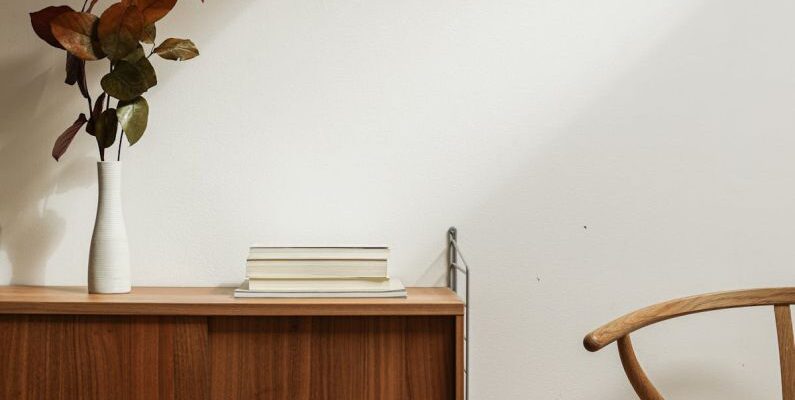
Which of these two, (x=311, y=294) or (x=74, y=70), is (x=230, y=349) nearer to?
(x=311, y=294)

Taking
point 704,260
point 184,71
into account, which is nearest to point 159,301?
point 184,71

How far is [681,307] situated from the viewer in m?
1.39

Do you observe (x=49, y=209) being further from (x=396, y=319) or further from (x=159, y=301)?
(x=396, y=319)

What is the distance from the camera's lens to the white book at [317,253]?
151 centimetres

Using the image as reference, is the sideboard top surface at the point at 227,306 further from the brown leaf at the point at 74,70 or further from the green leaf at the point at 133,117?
the brown leaf at the point at 74,70

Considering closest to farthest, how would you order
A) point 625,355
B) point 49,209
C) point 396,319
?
point 625,355 < point 396,319 < point 49,209

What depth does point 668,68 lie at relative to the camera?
5.90 feet

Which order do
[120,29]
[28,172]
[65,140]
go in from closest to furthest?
[120,29]
[65,140]
[28,172]

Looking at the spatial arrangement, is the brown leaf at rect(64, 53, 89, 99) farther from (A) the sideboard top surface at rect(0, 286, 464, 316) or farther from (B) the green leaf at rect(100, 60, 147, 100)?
(A) the sideboard top surface at rect(0, 286, 464, 316)

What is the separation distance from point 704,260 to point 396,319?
2.77 feet

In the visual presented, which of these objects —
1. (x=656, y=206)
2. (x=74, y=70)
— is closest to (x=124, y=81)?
(x=74, y=70)

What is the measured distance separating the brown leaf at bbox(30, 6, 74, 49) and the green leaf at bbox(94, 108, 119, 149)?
0.16 m

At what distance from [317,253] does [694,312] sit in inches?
29.5

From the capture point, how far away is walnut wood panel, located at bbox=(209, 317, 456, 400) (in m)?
1.42
